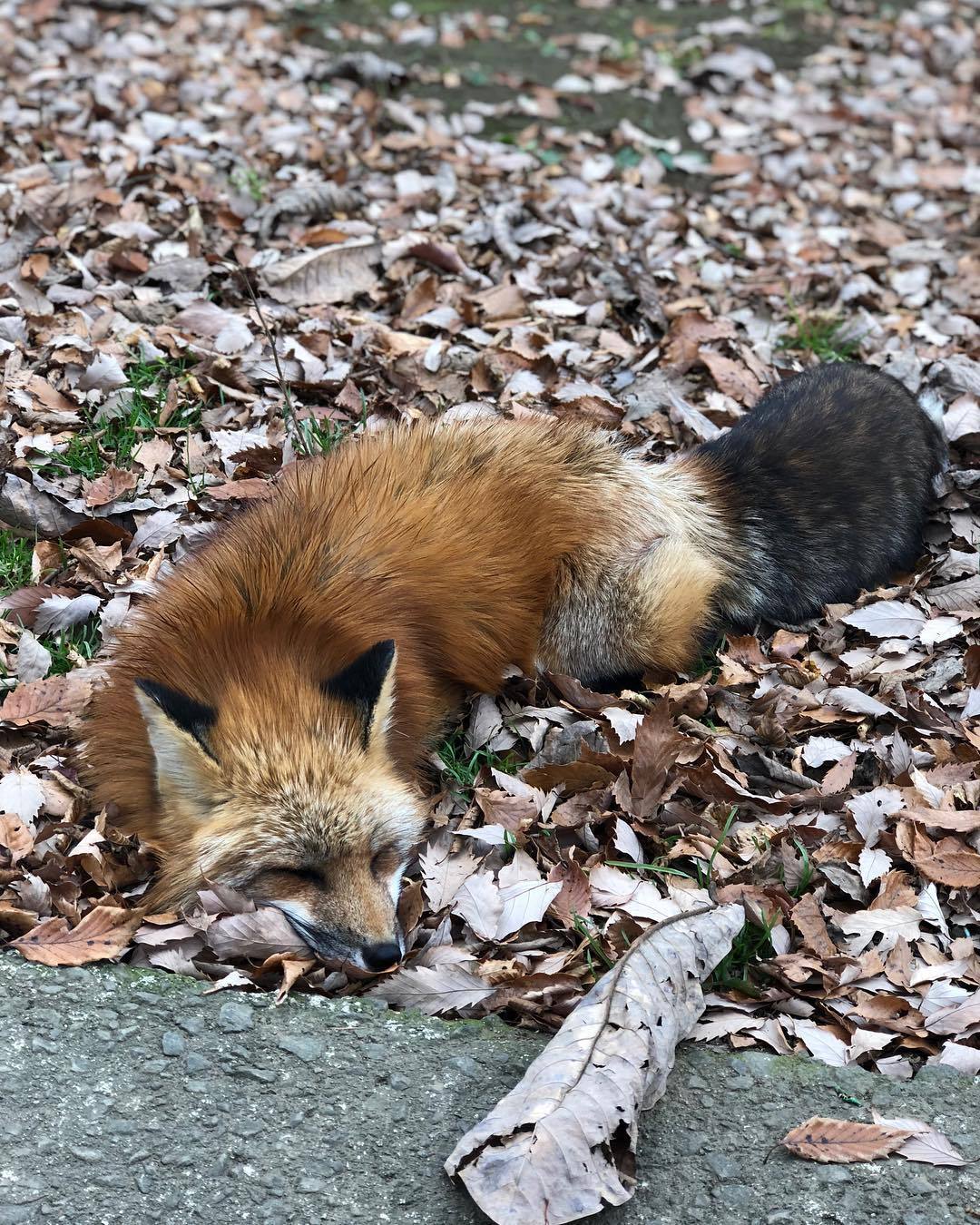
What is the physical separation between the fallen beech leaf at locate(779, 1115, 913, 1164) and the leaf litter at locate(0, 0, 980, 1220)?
38cm

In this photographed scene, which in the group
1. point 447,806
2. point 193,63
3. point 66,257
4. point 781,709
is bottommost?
point 447,806

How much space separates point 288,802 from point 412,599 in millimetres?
1002

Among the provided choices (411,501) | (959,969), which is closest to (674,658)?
(411,501)

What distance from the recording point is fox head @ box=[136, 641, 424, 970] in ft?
11.2

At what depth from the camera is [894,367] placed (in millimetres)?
6316

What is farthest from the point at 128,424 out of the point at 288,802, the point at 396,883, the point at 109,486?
the point at 396,883

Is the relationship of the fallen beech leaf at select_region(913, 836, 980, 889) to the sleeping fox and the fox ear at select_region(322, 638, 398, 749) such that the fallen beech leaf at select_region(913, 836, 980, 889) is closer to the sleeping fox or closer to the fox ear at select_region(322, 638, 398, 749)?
the sleeping fox

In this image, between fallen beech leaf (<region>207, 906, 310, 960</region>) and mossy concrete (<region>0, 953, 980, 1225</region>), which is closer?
mossy concrete (<region>0, 953, 980, 1225</region>)

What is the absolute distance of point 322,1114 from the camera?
294 cm

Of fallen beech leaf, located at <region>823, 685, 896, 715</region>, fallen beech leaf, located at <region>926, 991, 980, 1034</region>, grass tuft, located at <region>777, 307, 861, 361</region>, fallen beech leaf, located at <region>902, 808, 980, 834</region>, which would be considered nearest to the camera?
fallen beech leaf, located at <region>926, 991, 980, 1034</region>

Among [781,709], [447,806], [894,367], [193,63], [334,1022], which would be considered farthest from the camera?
[193,63]

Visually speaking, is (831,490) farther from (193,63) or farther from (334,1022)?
(193,63)

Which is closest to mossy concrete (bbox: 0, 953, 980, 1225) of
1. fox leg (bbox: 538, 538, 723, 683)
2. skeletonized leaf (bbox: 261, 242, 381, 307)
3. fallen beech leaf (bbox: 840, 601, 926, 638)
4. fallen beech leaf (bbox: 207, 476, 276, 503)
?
fox leg (bbox: 538, 538, 723, 683)

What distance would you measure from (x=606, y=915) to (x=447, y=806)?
78 centimetres
